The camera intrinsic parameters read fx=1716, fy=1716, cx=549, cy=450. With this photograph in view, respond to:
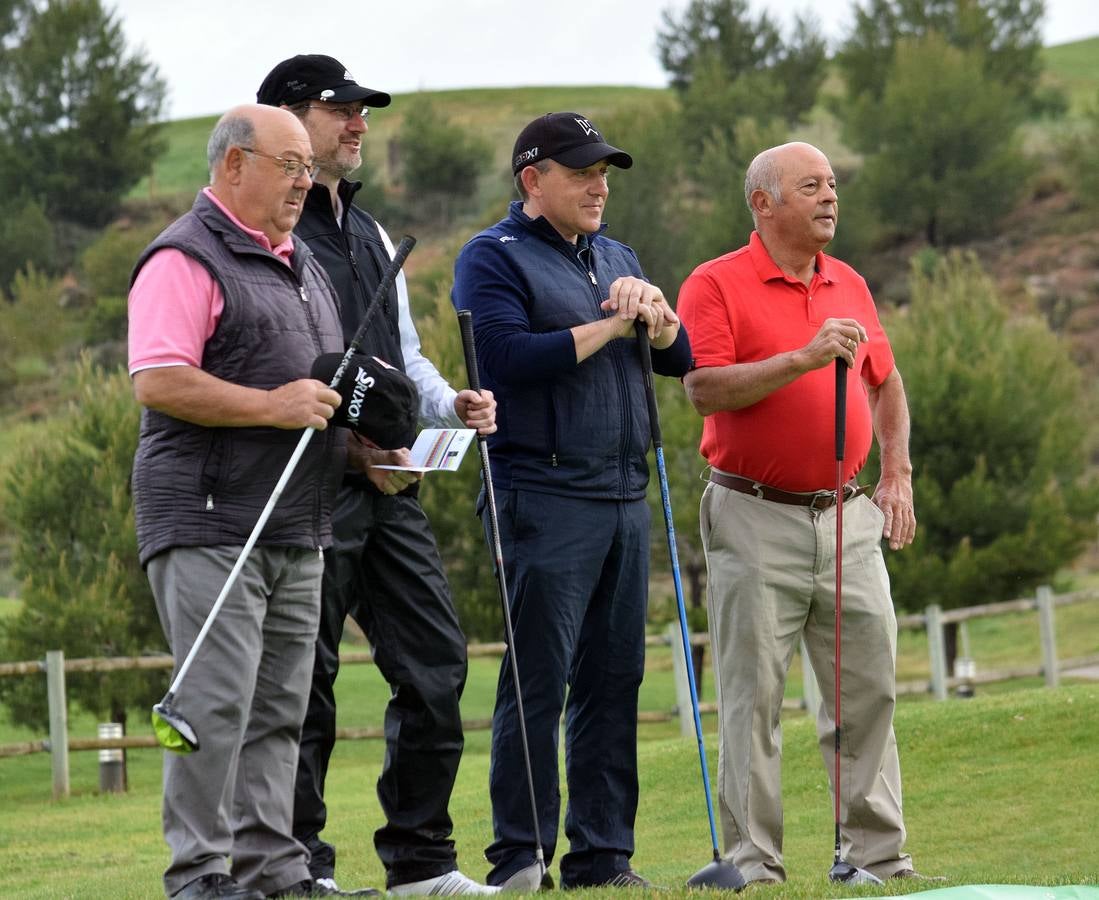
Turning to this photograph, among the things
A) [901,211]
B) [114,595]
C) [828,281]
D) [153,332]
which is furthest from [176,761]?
[901,211]

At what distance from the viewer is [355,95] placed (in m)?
5.38

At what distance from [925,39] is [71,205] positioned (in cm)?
3306

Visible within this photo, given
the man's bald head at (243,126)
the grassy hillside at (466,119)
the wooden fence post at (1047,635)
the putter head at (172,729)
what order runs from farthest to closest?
the grassy hillside at (466,119), the wooden fence post at (1047,635), the man's bald head at (243,126), the putter head at (172,729)

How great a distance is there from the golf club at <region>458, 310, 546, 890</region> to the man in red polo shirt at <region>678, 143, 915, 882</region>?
780mm

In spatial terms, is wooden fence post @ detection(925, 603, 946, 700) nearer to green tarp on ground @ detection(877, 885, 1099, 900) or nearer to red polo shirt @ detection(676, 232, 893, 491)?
red polo shirt @ detection(676, 232, 893, 491)

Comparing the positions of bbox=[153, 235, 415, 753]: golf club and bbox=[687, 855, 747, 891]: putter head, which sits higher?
bbox=[153, 235, 415, 753]: golf club

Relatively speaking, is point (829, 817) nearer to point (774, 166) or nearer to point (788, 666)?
point (788, 666)

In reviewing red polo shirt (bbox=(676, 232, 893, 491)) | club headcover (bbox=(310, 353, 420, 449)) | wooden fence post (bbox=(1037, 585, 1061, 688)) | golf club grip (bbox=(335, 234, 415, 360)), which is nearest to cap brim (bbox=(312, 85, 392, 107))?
golf club grip (bbox=(335, 234, 415, 360))

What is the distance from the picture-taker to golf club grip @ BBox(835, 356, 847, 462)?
5586mm

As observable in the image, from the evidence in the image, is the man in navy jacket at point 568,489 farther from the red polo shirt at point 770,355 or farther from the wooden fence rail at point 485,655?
the wooden fence rail at point 485,655

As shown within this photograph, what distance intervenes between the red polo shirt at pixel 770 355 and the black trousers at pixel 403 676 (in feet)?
3.76

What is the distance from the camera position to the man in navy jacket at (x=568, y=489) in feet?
17.9

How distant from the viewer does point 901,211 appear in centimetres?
5747

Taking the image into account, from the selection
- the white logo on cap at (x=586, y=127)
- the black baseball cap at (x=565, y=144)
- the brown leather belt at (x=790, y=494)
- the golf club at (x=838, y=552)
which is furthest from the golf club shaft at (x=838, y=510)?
the white logo on cap at (x=586, y=127)
